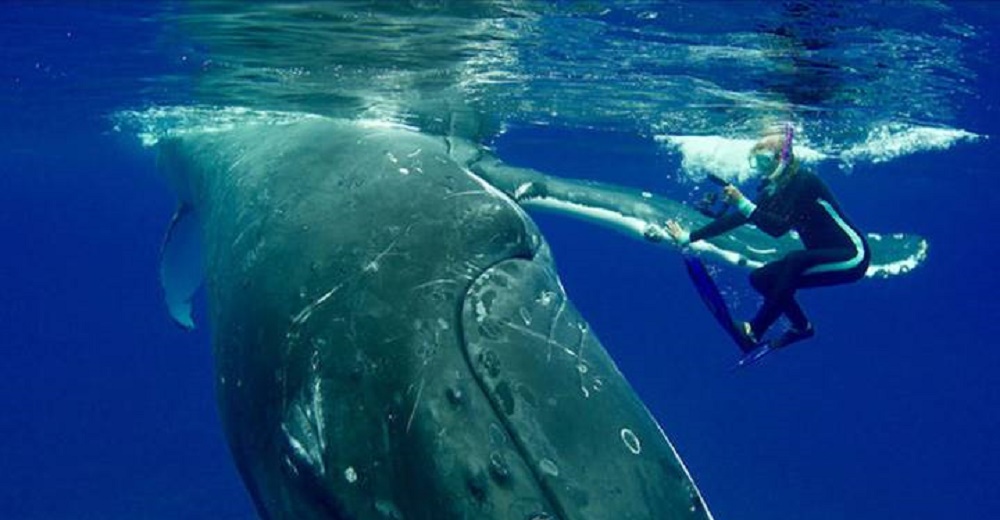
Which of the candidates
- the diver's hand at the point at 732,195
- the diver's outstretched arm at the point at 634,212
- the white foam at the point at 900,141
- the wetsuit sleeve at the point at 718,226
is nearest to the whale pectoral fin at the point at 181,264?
the diver's outstretched arm at the point at 634,212

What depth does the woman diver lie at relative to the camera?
1077 centimetres

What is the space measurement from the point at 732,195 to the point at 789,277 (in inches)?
57.7

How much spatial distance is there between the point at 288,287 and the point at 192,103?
1872cm

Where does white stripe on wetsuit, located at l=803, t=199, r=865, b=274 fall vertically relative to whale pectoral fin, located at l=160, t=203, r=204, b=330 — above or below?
above

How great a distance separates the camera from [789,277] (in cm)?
1073

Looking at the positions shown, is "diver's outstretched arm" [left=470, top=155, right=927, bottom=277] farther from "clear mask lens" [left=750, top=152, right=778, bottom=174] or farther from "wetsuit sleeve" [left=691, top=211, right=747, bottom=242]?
"clear mask lens" [left=750, top=152, right=778, bottom=174]

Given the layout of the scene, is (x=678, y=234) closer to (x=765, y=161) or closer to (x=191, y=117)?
(x=765, y=161)

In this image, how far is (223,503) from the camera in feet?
94.1

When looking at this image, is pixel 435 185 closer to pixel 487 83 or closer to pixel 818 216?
pixel 818 216

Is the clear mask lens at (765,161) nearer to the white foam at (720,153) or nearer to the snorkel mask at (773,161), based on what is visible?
the snorkel mask at (773,161)

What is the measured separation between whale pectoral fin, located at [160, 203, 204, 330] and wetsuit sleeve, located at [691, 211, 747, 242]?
24.4 ft

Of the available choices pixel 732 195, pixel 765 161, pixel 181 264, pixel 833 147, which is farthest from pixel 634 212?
pixel 833 147

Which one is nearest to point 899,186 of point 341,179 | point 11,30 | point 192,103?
point 192,103

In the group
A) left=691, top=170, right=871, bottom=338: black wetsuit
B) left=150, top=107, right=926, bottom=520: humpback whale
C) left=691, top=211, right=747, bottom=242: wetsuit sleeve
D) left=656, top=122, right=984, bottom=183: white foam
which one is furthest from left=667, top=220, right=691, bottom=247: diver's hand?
left=656, top=122, right=984, bottom=183: white foam
